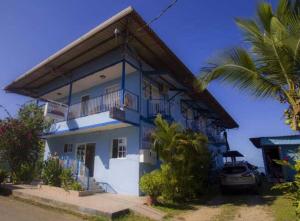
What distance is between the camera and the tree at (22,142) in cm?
1380

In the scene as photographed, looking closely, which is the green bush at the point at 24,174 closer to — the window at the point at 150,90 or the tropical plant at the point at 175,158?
the window at the point at 150,90

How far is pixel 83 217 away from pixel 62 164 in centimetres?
568

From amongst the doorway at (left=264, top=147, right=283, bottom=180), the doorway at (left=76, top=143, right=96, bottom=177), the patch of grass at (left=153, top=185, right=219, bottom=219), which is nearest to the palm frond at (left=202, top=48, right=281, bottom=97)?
the patch of grass at (left=153, top=185, right=219, bottom=219)

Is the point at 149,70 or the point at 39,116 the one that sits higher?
the point at 149,70

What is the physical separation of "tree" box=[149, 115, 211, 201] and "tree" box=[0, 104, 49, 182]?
26.9 feet

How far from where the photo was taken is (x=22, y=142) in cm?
1412

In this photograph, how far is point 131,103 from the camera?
12.6 m

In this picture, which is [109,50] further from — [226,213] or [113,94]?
[226,213]

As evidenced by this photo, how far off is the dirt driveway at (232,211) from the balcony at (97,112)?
201 inches

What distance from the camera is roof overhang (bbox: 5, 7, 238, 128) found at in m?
11.1

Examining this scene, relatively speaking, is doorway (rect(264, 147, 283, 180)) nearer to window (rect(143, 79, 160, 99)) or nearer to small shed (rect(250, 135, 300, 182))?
small shed (rect(250, 135, 300, 182))

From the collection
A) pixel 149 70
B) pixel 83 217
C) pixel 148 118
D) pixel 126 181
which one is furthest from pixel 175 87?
pixel 83 217


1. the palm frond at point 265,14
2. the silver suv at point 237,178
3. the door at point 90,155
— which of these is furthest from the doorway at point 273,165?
the palm frond at point 265,14

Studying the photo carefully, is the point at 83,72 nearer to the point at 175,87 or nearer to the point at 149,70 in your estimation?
the point at 149,70
